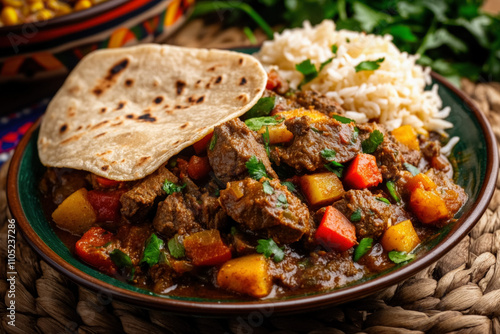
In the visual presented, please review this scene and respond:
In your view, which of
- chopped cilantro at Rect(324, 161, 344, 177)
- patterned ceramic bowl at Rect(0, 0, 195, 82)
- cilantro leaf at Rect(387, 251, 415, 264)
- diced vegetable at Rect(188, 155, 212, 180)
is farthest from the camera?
patterned ceramic bowl at Rect(0, 0, 195, 82)

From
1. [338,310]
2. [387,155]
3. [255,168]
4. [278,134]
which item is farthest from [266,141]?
[338,310]

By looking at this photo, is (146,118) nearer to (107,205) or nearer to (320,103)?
(107,205)

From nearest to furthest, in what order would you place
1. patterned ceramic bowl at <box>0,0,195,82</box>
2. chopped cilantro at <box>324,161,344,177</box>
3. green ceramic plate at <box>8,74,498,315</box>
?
green ceramic plate at <box>8,74,498,315</box>, chopped cilantro at <box>324,161,344,177</box>, patterned ceramic bowl at <box>0,0,195,82</box>

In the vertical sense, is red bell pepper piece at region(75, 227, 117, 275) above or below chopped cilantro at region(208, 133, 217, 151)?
below

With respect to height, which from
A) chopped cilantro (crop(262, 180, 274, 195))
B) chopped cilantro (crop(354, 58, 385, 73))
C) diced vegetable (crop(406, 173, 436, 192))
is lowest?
diced vegetable (crop(406, 173, 436, 192))

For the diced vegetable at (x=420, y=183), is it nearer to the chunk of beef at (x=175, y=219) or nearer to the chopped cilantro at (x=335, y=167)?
the chopped cilantro at (x=335, y=167)

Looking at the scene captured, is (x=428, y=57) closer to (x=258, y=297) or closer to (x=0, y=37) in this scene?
(x=258, y=297)

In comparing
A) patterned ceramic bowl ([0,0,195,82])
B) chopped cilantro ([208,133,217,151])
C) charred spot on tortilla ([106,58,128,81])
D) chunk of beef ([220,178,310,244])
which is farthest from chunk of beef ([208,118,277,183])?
patterned ceramic bowl ([0,0,195,82])

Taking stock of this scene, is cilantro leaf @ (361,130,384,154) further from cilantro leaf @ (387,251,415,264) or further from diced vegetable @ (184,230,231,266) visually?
diced vegetable @ (184,230,231,266)
